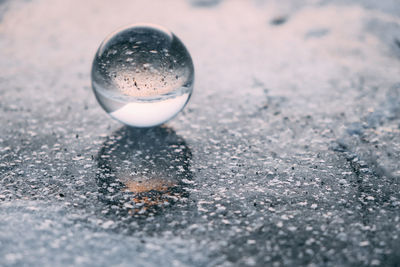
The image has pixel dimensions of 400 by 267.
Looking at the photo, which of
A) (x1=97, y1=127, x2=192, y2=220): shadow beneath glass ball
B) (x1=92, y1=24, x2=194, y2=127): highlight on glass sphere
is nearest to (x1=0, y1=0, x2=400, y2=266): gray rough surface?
(x1=97, y1=127, x2=192, y2=220): shadow beneath glass ball

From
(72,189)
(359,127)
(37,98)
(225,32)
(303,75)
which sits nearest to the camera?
(72,189)

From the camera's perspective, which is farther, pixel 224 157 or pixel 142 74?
pixel 224 157

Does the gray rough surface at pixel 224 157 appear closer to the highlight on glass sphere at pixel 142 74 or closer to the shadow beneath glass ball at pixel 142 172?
the shadow beneath glass ball at pixel 142 172

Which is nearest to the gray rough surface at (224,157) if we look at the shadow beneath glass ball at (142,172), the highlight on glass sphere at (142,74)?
the shadow beneath glass ball at (142,172)

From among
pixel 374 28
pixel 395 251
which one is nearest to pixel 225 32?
pixel 374 28

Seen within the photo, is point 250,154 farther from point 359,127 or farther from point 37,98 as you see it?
point 37,98

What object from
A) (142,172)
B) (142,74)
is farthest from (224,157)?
(142,74)

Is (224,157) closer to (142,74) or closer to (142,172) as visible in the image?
(142,172)
